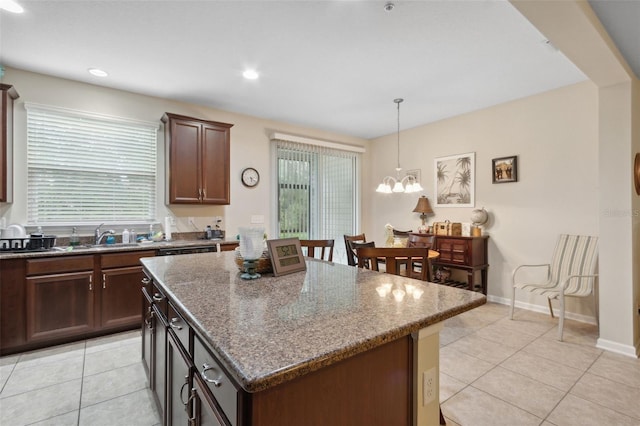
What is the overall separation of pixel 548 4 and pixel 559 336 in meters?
2.81

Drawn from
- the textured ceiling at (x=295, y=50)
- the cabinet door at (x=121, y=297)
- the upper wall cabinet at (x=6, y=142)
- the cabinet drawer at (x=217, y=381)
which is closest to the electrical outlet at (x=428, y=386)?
the cabinet drawer at (x=217, y=381)

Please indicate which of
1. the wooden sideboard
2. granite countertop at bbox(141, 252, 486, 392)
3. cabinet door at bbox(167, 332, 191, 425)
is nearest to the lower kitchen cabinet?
granite countertop at bbox(141, 252, 486, 392)

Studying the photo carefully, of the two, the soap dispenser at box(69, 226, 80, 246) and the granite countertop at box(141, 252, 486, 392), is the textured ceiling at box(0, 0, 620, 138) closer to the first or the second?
the soap dispenser at box(69, 226, 80, 246)

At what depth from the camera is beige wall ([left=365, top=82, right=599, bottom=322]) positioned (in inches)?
131

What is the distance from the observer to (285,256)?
178cm

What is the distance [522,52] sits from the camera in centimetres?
268

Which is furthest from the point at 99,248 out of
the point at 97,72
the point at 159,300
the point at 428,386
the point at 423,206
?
the point at 423,206

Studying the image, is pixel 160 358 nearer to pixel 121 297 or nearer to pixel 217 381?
pixel 217 381

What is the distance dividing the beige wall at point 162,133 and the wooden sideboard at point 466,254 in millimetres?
2531

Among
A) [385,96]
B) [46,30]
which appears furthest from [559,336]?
[46,30]

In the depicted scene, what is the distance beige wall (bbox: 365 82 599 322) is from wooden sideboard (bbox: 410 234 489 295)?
126mm

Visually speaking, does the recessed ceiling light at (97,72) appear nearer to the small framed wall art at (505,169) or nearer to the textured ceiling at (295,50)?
the textured ceiling at (295,50)

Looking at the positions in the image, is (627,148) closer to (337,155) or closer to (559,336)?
(559,336)

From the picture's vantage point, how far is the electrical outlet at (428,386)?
1.16 metres
